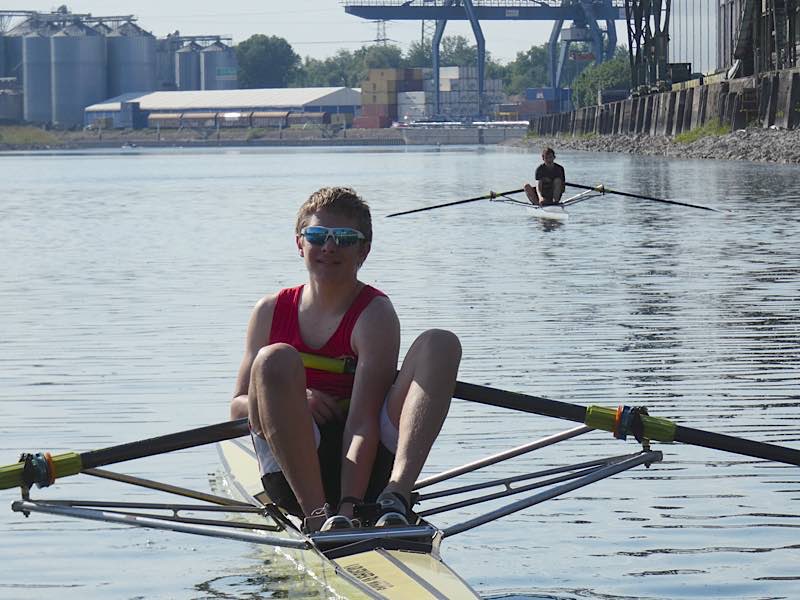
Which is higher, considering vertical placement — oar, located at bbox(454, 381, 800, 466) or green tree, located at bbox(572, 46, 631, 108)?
green tree, located at bbox(572, 46, 631, 108)

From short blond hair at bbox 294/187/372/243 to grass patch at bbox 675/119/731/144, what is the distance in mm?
65003

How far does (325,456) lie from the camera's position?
25.1 feet

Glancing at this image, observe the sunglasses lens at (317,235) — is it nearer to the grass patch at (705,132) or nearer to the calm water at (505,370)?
the calm water at (505,370)

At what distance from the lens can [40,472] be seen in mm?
7137

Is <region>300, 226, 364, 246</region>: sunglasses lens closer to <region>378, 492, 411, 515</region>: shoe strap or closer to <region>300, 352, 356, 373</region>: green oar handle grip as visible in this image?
<region>300, 352, 356, 373</region>: green oar handle grip

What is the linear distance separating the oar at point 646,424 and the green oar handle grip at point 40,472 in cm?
175

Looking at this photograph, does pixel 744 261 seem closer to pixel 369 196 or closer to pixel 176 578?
pixel 176 578

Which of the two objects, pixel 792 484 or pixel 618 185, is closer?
pixel 792 484

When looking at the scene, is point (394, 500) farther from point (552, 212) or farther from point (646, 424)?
point (552, 212)

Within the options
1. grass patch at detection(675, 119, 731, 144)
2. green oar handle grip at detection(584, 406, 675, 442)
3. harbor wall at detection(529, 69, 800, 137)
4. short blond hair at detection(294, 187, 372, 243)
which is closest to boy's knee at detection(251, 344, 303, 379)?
short blond hair at detection(294, 187, 372, 243)

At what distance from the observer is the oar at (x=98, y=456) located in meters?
7.11

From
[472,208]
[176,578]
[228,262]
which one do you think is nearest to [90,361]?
[176,578]

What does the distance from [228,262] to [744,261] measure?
311 inches

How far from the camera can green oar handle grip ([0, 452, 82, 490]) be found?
705 centimetres
